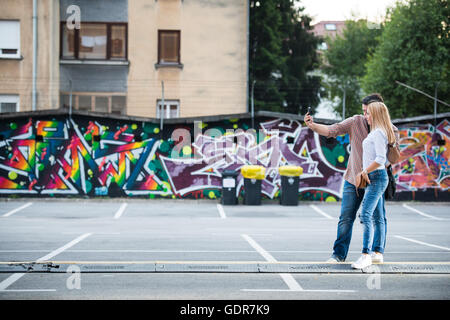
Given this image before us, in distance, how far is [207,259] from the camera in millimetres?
7797

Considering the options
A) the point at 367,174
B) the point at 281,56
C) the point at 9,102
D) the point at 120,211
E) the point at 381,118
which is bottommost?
the point at 120,211

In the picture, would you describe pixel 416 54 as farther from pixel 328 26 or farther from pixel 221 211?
pixel 328 26

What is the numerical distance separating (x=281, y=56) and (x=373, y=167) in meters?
32.5

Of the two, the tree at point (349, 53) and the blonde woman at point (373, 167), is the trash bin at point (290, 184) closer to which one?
the blonde woman at point (373, 167)

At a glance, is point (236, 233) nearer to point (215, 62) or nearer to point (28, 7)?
point (215, 62)

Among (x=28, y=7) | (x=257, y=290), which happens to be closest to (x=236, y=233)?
(x=257, y=290)

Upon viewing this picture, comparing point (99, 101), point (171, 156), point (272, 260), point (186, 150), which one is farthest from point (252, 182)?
point (272, 260)

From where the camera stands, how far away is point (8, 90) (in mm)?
24000


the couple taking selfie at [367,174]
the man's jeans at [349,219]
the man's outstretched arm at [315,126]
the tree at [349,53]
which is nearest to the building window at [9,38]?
the man's outstretched arm at [315,126]

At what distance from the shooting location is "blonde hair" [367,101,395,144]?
6781 mm

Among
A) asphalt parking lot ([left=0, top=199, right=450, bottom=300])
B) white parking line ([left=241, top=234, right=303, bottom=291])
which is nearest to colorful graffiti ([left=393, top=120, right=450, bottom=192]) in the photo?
asphalt parking lot ([left=0, top=199, right=450, bottom=300])

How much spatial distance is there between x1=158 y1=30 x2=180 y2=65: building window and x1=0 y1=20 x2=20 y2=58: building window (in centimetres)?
554

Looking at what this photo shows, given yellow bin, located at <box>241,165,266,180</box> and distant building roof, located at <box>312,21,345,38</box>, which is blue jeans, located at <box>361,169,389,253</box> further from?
distant building roof, located at <box>312,21,345,38</box>

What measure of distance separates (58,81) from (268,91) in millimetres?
16634
